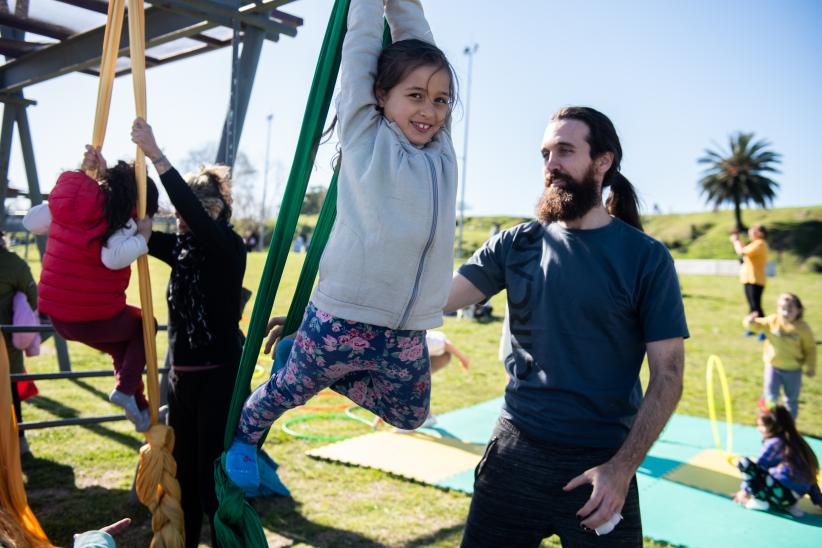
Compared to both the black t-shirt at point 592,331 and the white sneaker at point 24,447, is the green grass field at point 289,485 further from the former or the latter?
the black t-shirt at point 592,331

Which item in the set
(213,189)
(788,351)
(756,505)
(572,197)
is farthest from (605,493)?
(788,351)

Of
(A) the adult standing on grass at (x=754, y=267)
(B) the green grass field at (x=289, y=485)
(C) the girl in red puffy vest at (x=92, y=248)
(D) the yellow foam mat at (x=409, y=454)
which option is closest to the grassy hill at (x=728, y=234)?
(A) the adult standing on grass at (x=754, y=267)

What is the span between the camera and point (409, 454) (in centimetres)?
576

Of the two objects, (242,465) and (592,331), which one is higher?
(592,331)

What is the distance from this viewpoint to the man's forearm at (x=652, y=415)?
201 centimetres

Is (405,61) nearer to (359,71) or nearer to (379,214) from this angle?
(359,71)

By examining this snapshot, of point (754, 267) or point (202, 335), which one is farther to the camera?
point (754, 267)

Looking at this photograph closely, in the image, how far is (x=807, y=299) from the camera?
2275 cm

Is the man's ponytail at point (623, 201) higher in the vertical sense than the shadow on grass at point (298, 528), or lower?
higher

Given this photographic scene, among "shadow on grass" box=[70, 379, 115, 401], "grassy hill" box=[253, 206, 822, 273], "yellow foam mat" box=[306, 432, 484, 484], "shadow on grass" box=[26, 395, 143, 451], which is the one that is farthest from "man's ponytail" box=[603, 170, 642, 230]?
"grassy hill" box=[253, 206, 822, 273]

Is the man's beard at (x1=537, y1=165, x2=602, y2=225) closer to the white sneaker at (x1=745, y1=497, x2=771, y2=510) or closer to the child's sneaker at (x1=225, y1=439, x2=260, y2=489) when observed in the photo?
the child's sneaker at (x1=225, y1=439, x2=260, y2=489)

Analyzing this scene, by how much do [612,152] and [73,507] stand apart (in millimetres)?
3967

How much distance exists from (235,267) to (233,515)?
1.34 metres

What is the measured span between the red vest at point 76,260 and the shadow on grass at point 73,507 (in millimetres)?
1541
